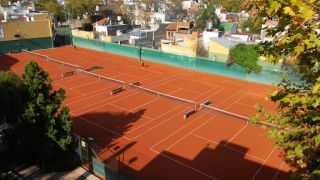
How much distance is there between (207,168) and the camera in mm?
15242

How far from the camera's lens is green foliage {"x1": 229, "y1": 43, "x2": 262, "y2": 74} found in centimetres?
3100

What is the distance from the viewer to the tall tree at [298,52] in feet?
12.9

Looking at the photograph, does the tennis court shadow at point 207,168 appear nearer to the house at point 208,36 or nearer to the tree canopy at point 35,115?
the tree canopy at point 35,115

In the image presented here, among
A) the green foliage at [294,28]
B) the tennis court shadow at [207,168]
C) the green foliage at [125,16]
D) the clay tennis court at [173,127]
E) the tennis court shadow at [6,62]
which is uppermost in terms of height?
the green foliage at [125,16]

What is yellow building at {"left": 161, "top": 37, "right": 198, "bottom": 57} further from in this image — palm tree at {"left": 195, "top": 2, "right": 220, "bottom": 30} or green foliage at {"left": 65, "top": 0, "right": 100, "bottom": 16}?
green foliage at {"left": 65, "top": 0, "right": 100, "bottom": 16}

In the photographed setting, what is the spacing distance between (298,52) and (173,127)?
53.4 ft

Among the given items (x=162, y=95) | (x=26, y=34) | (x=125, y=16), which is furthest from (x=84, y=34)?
(x=162, y=95)

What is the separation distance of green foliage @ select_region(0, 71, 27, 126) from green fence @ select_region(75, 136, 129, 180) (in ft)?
10.7

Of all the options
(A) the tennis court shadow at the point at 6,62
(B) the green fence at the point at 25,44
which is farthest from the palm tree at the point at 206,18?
(A) the tennis court shadow at the point at 6,62

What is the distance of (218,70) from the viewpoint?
112 ft

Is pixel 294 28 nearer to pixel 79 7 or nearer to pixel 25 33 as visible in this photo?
pixel 25 33

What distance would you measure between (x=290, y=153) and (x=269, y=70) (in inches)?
1029

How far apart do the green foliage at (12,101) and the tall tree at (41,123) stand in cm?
42

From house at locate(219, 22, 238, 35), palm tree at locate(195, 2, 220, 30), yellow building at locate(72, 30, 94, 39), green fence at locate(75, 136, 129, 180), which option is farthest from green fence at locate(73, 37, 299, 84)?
house at locate(219, 22, 238, 35)
